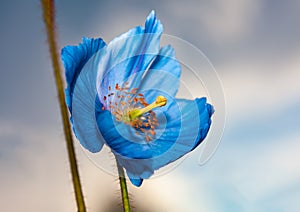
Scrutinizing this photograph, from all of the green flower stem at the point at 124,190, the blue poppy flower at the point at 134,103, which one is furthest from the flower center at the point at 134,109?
the green flower stem at the point at 124,190

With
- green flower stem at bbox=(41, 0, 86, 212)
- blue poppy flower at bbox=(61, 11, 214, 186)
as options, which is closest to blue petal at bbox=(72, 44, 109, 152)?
blue poppy flower at bbox=(61, 11, 214, 186)

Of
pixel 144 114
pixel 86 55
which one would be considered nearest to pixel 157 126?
pixel 144 114

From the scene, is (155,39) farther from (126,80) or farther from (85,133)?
(85,133)

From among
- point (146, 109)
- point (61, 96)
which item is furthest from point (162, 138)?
point (61, 96)

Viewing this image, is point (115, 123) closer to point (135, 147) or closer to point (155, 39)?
point (135, 147)

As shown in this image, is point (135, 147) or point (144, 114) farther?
point (144, 114)

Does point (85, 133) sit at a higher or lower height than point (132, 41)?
lower

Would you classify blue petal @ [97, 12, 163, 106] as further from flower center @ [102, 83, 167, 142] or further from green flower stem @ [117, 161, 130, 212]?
green flower stem @ [117, 161, 130, 212]

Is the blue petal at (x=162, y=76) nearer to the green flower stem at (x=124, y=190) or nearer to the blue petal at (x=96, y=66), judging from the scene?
the blue petal at (x=96, y=66)
